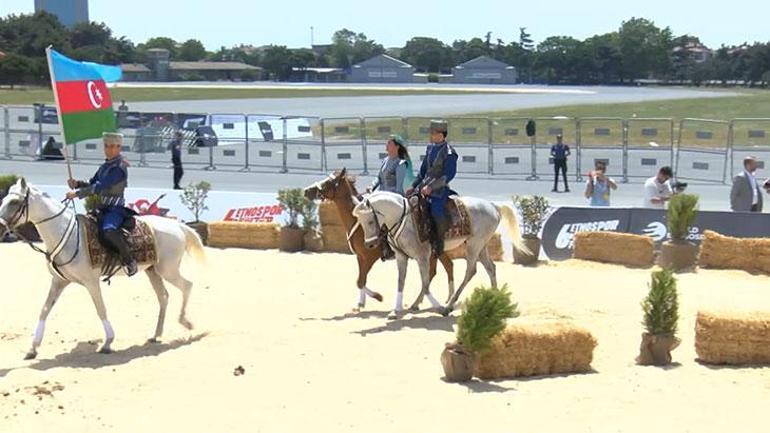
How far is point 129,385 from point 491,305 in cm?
348

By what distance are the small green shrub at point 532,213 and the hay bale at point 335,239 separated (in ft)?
10.7

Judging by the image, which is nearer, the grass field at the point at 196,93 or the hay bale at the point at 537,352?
the hay bale at the point at 537,352

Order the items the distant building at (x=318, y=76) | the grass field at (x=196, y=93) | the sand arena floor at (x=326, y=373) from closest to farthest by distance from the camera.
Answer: the sand arena floor at (x=326, y=373)
the grass field at (x=196, y=93)
the distant building at (x=318, y=76)

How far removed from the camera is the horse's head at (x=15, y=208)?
11.9 meters

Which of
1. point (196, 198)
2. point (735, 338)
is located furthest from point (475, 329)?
point (196, 198)

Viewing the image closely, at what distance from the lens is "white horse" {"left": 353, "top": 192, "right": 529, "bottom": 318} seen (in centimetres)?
1416

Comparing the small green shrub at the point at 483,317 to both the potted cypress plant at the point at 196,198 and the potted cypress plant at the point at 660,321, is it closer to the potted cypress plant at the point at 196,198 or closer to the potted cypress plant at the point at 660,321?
the potted cypress plant at the point at 660,321

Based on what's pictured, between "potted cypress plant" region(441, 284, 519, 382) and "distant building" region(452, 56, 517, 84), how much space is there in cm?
12577

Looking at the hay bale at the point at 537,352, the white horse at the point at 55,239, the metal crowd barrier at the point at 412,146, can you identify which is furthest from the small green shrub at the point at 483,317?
the metal crowd barrier at the point at 412,146

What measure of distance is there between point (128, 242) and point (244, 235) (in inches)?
356

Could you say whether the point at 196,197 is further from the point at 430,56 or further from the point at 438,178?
the point at 430,56

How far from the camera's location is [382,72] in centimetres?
14562

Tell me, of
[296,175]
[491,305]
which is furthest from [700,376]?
[296,175]

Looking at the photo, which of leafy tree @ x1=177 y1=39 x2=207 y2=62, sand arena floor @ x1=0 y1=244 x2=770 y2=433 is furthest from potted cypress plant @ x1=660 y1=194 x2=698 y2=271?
leafy tree @ x1=177 y1=39 x2=207 y2=62
